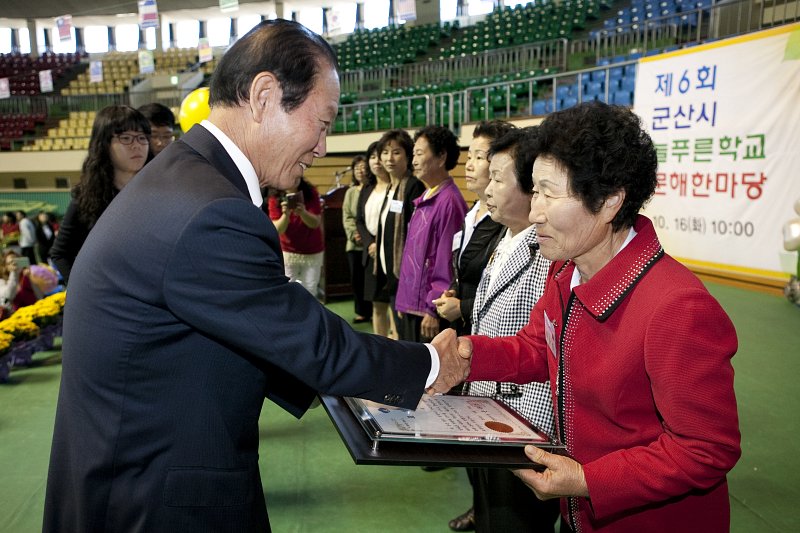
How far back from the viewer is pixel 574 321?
4.64 feet

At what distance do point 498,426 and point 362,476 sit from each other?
2107mm

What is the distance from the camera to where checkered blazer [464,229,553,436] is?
192cm

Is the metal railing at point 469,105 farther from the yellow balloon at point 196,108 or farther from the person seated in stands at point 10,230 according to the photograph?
the person seated in stands at point 10,230

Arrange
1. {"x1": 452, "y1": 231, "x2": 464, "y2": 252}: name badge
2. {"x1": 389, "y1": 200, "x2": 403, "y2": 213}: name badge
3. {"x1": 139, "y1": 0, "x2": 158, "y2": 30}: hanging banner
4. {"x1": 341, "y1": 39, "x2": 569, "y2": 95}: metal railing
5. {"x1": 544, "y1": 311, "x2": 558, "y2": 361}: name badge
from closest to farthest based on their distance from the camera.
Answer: {"x1": 544, "y1": 311, "x2": 558, "y2": 361}: name badge < {"x1": 452, "y1": 231, "x2": 464, "y2": 252}: name badge < {"x1": 389, "y1": 200, "x2": 403, "y2": 213}: name badge < {"x1": 139, "y1": 0, "x2": 158, "y2": 30}: hanging banner < {"x1": 341, "y1": 39, "x2": 569, "y2": 95}: metal railing

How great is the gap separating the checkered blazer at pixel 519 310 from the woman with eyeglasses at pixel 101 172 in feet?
6.01

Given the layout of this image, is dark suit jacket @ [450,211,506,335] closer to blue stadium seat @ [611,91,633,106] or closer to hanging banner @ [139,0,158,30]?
blue stadium seat @ [611,91,633,106]

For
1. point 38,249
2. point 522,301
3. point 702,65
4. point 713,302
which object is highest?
point 702,65

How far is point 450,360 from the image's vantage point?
1552 millimetres

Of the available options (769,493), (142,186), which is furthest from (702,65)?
(142,186)

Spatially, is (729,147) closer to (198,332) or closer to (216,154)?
(216,154)

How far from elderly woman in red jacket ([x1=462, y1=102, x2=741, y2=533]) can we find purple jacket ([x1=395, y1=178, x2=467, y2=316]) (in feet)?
6.45

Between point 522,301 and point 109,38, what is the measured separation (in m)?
31.8

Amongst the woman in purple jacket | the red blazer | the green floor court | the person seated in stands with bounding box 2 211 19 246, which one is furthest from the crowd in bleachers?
the red blazer

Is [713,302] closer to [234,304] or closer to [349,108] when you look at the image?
[234,304]
